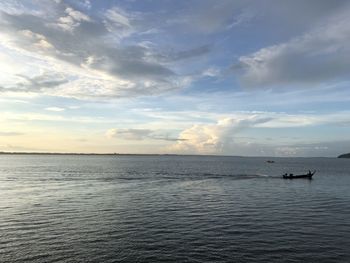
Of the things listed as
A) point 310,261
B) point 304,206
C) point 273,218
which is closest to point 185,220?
point 273,218

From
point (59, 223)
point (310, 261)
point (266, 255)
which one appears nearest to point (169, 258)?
point (266, 255)

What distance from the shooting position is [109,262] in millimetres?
28000

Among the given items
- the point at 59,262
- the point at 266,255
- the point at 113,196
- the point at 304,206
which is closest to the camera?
the point at 59,262

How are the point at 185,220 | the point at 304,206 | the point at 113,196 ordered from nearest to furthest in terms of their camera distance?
1. the point at 185,220
2. the point at 304,206
3. the point at 113,196

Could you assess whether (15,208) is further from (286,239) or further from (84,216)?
(286,239)

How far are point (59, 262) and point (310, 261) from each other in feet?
70.0

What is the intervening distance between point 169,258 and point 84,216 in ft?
68.9

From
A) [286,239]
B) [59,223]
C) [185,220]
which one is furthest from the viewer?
[185,220]

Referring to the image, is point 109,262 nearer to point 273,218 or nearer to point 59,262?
point 59,262

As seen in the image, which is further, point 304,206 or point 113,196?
point 113,196

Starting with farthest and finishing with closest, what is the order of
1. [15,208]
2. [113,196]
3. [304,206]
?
[113,196]
[304,206]
[15,208]

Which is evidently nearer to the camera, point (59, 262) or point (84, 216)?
point (59, 262)

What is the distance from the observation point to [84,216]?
46.7 metres

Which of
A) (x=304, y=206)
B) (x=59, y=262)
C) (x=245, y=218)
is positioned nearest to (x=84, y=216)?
(x=59, y=262)
